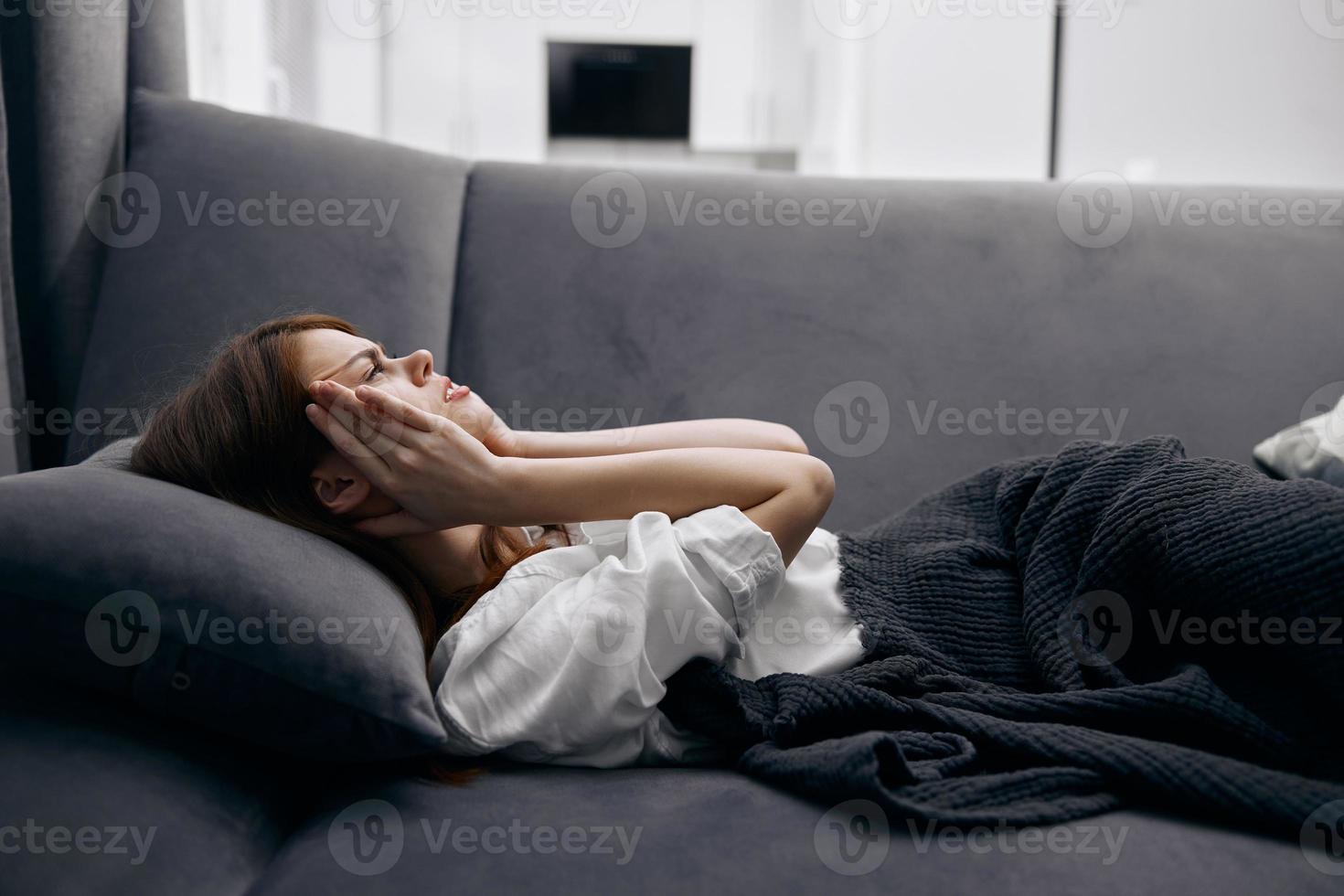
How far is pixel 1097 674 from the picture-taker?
0.86 metres

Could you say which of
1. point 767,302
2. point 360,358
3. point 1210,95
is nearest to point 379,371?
point 360,358

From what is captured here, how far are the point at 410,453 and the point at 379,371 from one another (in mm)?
116

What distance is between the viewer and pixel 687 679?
2.90 feet

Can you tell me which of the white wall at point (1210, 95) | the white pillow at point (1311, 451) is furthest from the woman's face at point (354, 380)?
the white wall at point (1210, 95)

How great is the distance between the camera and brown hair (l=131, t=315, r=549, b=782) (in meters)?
0.90

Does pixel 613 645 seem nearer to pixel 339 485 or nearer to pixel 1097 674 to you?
pixel 339 485

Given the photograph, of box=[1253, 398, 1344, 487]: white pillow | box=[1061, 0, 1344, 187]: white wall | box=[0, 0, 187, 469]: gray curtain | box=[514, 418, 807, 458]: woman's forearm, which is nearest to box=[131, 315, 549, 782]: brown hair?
box=[514, 418, 807, 458]: woman's forearm

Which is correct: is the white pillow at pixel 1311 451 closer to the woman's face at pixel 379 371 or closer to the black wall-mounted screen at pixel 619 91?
the woman's face at pixel 379 371

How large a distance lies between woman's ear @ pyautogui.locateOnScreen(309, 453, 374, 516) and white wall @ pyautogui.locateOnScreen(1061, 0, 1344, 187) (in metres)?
1.81

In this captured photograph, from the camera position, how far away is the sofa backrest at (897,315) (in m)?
1.34

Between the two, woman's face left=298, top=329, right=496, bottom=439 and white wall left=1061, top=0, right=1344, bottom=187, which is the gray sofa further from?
white wall left=1061, top=0, right=1344, bottom=187

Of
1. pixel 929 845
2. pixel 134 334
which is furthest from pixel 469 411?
pixel 929 845

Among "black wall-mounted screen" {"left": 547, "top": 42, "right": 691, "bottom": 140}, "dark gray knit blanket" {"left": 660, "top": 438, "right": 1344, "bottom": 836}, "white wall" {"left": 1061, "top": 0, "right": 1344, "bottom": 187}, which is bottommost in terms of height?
"dark gray knit blanket" {"left": 660, "top": 438, "right": 1344, "bottom": 836}

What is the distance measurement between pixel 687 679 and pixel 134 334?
0.89 meters
